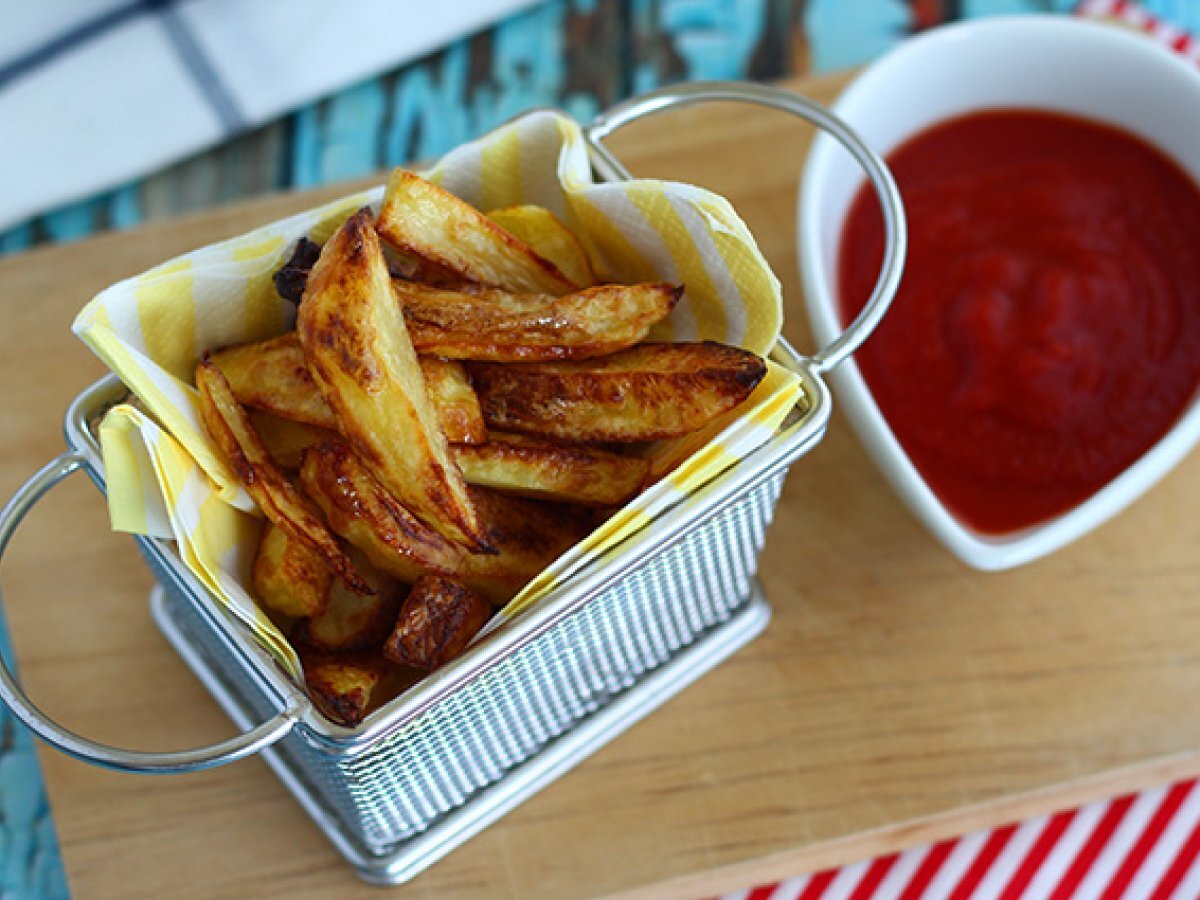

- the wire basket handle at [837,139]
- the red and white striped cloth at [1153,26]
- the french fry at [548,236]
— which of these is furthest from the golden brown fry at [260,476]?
the red and white striped cloth at [1153,26]

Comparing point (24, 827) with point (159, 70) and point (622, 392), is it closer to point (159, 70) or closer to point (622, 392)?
point (622, 392)

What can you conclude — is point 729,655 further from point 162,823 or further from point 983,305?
point 162,823

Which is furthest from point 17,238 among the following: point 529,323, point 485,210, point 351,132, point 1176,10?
point 1176,10

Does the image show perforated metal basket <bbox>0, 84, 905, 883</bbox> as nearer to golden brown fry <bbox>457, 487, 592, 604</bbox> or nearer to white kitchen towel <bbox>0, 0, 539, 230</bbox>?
golden brown fry <bbox>457, 487, 592, 604</bbox>

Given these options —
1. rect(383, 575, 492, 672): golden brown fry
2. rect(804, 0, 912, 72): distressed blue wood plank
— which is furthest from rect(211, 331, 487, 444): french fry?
rect(804, 0, 912, 72): distressed blue wood plank

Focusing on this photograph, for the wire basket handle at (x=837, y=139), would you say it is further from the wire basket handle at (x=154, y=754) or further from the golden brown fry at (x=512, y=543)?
the wire basket handle at (x=154, y=754)

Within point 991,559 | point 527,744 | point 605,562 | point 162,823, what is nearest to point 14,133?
point 162,823
